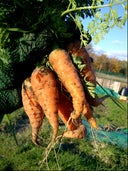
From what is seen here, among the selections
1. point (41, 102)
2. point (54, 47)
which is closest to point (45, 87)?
point (41, 102)

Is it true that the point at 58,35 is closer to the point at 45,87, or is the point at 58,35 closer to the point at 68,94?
the point at 45,87

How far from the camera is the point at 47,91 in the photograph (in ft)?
5.43

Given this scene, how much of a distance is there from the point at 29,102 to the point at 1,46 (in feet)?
1.30

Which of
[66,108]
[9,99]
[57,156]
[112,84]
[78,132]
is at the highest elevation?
[9,99]

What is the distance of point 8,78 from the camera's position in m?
1.58

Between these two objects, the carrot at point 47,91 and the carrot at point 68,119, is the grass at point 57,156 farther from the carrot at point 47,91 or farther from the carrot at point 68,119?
the carrot at point 47,91

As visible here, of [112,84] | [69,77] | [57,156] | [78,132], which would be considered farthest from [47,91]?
[112,84]

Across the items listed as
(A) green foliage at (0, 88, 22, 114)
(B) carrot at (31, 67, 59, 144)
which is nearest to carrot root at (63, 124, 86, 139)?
(B) carrot at (31, 67, 59, 144)

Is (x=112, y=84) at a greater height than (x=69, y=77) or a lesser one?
lesser

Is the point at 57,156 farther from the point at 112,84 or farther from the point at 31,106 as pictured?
the point at 112,84

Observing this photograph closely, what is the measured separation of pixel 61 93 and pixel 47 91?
15 cm

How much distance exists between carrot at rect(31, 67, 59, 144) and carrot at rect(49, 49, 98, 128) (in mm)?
51

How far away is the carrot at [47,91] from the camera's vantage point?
1.59 meters

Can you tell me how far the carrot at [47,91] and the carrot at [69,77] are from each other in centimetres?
5
